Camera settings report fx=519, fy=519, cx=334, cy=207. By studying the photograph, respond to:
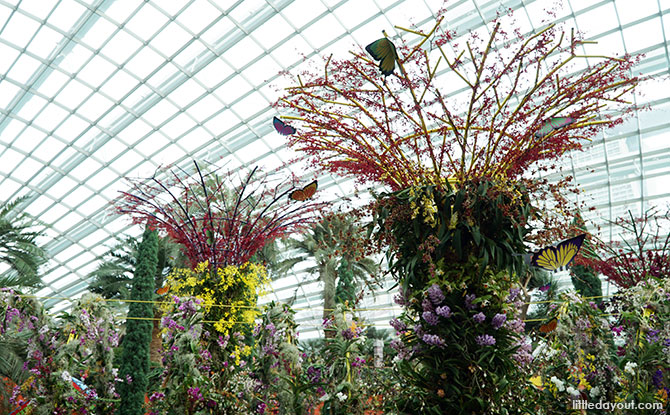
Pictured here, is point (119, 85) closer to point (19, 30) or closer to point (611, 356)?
point (19, 30)

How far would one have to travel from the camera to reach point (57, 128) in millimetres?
22266

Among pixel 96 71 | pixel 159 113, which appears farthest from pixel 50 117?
pixel 159 113

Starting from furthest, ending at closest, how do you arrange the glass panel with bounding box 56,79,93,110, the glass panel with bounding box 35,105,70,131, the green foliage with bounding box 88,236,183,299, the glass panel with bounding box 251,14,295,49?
1. the glass panel with bounding box 35,105,70,131
2. the glass panel with bounding box 56,79,93,110
3. the green foliage with bounding box 88,236,183,299
4. the glass panel with bounding box 251,14,295,49

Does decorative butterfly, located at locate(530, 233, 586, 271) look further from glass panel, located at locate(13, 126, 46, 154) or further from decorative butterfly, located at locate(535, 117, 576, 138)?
glass panel, located at locate(13, 126, 46, 154)

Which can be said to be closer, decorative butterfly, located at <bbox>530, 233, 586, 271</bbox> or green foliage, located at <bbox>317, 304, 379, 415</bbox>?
decorative butterfly, located at <bbox>530, 233, 586, 271</bbox>

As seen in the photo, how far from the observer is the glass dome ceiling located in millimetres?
15695

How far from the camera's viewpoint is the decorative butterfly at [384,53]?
347 centimetres

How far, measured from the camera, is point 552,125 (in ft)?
11.7

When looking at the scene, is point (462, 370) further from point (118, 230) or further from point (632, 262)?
point (118, 230)

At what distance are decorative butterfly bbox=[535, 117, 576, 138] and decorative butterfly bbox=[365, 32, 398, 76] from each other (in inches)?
43.2

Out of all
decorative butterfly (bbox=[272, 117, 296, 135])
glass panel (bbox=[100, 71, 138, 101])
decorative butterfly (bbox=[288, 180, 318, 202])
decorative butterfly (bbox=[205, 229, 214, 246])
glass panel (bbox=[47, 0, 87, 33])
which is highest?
glass panel (bbox=[47, 0, 87, 33])

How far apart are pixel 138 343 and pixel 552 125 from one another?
13203mm

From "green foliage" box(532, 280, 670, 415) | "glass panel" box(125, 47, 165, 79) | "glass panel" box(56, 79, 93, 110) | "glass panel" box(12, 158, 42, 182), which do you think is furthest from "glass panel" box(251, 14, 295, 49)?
"glass panel" box(12, 158, 42, 182)

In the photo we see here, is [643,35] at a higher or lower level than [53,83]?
lower
